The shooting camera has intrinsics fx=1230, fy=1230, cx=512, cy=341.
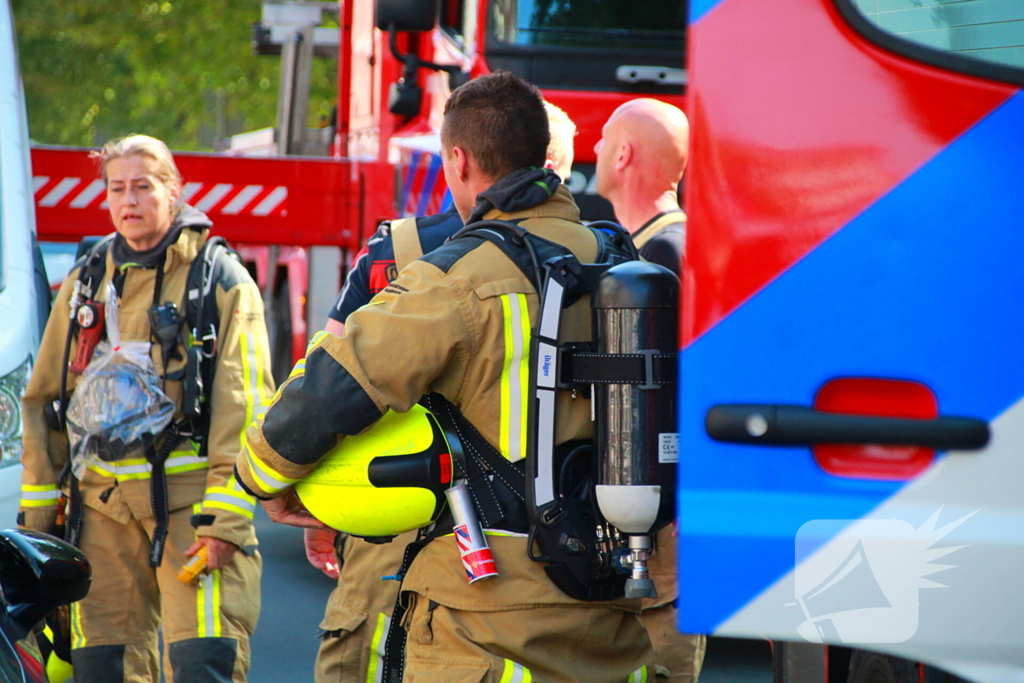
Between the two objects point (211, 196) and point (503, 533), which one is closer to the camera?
point (503, 533)

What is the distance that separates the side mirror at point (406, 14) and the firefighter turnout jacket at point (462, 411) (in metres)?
2.79

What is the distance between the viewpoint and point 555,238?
247cm

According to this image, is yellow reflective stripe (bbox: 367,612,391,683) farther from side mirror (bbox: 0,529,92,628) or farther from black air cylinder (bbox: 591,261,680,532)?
black air cylinder (bbox: 591,261,680,532)

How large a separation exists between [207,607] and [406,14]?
248cm

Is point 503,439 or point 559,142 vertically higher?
point 559,142

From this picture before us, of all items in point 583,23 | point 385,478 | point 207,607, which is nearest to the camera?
point 385,478

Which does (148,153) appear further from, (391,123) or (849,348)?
(849,348)

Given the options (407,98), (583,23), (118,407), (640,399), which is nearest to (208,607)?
(118,407)

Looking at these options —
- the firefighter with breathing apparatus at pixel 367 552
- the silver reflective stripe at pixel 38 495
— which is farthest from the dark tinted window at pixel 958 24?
the silver reflective stripe at pixel 38 495

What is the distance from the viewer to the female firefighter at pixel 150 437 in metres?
3.66

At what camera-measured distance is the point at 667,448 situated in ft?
6.96

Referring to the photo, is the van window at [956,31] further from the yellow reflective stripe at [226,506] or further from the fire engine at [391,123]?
the fire engine at [391,123]

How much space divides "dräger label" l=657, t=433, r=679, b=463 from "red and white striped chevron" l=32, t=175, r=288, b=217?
14.7 feet

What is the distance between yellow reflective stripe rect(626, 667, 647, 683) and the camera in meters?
2.46
